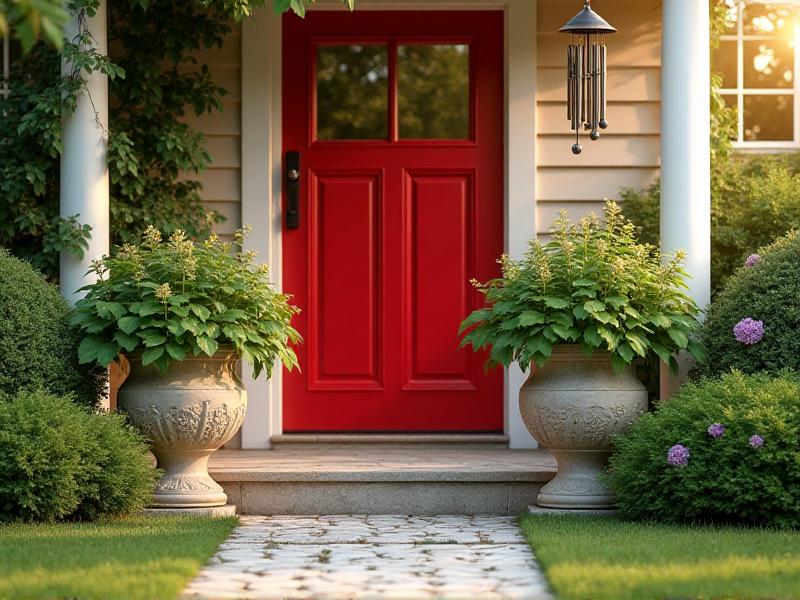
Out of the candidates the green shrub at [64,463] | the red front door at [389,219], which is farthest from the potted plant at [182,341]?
the red front door at [389,219]

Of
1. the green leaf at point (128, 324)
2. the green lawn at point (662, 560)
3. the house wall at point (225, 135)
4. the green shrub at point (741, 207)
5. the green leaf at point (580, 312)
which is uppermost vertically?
the house wall at point (225, 135)

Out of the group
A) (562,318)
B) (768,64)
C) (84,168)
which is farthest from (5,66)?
(768,64)

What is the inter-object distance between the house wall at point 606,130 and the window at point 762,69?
51 centimetres

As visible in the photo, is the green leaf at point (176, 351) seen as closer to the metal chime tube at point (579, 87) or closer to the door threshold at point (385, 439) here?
the door threshold at point (385, 439)

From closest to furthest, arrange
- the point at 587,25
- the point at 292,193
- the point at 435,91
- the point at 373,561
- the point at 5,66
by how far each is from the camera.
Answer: the point at 373,561, the point at 587,25, the point at 5,66, the point at 292,193, the point at 435,91

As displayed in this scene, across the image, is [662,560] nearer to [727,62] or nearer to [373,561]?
[373,561]

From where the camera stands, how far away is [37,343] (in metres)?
5.28

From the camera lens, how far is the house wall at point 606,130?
6719 millimetres

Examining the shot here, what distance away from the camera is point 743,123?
6.89m

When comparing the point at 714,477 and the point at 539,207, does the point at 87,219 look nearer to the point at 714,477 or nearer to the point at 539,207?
the point at 539,207

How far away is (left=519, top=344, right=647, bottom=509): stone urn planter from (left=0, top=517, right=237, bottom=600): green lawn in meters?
1.42

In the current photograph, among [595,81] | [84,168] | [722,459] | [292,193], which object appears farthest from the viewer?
[292,193]

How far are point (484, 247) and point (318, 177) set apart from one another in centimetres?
100

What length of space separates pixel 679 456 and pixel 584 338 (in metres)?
0.67
